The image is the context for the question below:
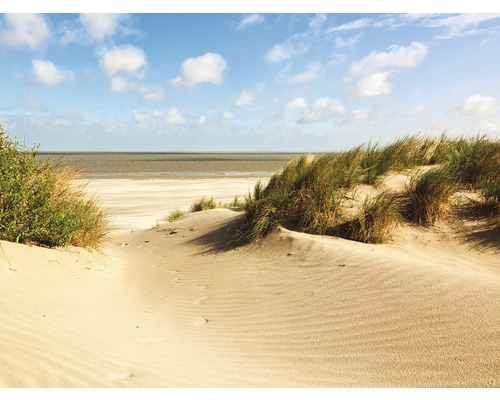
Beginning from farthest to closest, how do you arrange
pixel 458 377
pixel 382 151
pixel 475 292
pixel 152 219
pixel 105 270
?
pixel 152 219 < pixel 382 151 < pixel 105 270 < pixel 475 292 < pixel 458 377

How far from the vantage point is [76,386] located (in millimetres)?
2717

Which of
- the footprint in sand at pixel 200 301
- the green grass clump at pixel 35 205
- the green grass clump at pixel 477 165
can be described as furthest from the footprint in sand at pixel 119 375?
the green grass clump at pixel 477 165

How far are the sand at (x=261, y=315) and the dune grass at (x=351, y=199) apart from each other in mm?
388

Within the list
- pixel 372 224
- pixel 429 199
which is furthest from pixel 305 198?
pixel 429 199

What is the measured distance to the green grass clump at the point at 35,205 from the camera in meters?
5.91

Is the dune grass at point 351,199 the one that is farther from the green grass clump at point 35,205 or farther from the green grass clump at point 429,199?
the green grass clump at point 35,205

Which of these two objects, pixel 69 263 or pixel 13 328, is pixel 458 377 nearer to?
pixel 13 328

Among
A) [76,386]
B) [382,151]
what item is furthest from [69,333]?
[382,151]

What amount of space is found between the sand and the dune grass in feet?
1.27

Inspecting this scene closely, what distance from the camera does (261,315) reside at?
16.1 feet

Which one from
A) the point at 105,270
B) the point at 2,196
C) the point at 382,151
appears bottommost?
the point at 105,270

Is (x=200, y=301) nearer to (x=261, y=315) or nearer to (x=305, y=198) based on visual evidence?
(x=261, y=315)

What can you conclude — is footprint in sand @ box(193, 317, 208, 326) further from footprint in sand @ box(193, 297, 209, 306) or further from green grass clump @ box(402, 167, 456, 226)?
green grass clump @ box(402, 167, 456, 226)

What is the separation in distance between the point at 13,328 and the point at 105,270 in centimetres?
329
